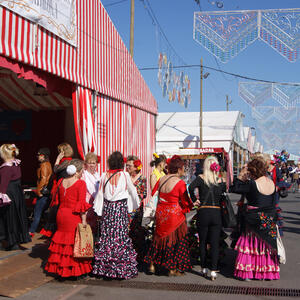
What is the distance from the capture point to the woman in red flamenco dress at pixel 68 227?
5.18 metres

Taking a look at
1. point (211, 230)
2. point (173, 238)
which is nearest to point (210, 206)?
point (211, 230)

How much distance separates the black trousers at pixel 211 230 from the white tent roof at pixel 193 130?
1907 cm

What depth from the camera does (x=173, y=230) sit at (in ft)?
18.0

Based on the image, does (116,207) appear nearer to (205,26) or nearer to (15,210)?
(15,210)

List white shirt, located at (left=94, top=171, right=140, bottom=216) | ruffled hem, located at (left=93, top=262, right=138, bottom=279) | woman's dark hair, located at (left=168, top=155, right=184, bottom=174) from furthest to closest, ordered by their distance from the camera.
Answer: woman's dark hair, located at (left=168, top=155, right=184, bottom=174) → white shirt, located at (left=94, top=171, right=140, bottom=216) → ruffled hem, located at (left=93, top=262, right=138, bottom=279)

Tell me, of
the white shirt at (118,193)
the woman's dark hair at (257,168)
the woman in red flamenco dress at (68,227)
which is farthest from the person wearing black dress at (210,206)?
the woman in red flamenco dress at (68,227)

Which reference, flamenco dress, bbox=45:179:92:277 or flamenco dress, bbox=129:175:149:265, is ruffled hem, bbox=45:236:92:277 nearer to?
flamenco dress, bbox=45:179:92:277

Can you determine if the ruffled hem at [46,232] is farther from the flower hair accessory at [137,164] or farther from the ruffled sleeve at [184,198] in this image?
the ruffled sleeve at [184,198]

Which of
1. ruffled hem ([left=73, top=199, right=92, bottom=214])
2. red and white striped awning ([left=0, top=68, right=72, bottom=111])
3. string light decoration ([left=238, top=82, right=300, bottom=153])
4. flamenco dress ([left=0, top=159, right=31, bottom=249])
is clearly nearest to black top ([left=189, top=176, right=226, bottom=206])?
ruffled hem ([left=73, top=199, right=92, bottom=214])

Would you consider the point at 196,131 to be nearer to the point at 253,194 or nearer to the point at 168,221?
the point at 253,194

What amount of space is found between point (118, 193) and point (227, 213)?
1.54 meters

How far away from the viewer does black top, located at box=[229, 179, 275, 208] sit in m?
5.45

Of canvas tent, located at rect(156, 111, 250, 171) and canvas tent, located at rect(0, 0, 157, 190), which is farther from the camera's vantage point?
canvas tent, located at rect(156, 111, 250, 171)

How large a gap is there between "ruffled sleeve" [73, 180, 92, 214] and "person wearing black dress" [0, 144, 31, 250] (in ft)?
5.84
